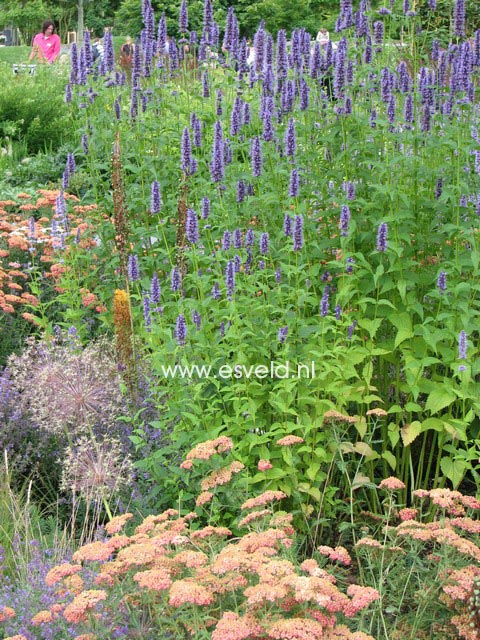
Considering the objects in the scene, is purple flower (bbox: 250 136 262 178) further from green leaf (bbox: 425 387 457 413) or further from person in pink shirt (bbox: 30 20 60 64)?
person in pink shirt (bbox: 30 20 60 64)

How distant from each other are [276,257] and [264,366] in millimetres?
738

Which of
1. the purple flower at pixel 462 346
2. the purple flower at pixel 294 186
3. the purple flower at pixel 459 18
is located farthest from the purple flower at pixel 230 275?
the purple flower at pixel 459 18

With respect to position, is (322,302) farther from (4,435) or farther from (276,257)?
(4,435)

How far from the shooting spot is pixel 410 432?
13.8 ft

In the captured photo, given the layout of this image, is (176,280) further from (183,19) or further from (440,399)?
(183,19)

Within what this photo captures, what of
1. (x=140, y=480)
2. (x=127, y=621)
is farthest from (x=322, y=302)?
(x=127, y=621)

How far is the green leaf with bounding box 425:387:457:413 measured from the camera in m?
4.06

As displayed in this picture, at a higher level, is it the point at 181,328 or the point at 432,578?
the point at 181,328

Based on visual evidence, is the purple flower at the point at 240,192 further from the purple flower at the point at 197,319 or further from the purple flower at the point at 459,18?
the purple flower at the point at 459,18

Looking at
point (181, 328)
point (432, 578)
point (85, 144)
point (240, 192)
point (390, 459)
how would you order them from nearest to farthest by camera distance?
point (432, 578)
point (181, 328)
point (390, 459)
point (240, 192)
point (85, 144)

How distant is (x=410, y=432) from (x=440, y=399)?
0.75 ft

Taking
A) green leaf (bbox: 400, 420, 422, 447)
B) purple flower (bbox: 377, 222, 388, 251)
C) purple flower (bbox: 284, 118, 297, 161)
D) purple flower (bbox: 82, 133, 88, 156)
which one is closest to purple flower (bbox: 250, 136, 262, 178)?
purple flower (bbox: 284, 118, 297, 161)

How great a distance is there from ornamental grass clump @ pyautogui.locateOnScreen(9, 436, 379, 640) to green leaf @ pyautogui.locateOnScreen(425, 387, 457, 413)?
1119 mm

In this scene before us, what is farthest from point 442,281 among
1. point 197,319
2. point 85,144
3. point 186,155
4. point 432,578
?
point 85,144
